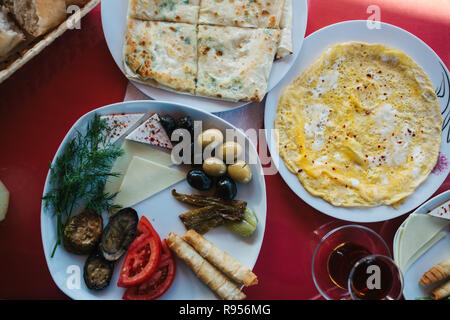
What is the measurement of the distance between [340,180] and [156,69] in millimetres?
1263

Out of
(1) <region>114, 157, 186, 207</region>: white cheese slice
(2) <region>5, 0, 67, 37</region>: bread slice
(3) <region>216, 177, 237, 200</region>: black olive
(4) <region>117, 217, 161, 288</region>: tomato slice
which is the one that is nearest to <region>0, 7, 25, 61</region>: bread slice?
(2) <region>5, 0, 67, 37</region>: bread slice

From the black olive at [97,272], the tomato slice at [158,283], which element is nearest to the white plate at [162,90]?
the tomato slice at [158,283]

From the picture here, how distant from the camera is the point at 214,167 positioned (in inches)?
83.3

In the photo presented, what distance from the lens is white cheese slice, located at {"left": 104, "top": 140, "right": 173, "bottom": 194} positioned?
2.19 m

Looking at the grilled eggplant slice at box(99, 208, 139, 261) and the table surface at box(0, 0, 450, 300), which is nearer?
the grilled eggplant slice at box(99, 208, 139, 261)

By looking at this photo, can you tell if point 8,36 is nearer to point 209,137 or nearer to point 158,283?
point 209,137

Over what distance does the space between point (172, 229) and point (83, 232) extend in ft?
1.61

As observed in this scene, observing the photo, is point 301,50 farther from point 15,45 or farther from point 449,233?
point 15,45

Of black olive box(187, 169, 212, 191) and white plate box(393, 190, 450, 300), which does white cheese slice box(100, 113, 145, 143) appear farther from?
white plate box(393, 190, 450, 300)

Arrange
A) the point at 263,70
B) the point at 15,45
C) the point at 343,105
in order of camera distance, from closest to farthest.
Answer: the point at 15,45, the point at 263,70, the point at 343,105

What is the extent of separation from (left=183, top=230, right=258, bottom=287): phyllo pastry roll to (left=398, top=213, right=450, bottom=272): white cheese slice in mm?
896

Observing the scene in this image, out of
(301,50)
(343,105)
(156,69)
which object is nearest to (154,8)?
(156,69)

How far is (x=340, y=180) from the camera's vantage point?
90.1 inches

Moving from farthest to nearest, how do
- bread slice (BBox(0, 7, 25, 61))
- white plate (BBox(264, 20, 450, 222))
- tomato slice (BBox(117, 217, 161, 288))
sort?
white plate (BBox(264, 20, 450, 222)) → tomato slice (BBox(117, 217, 161, 288)) → bread slice (BBox(0, 7, 25, 61))
